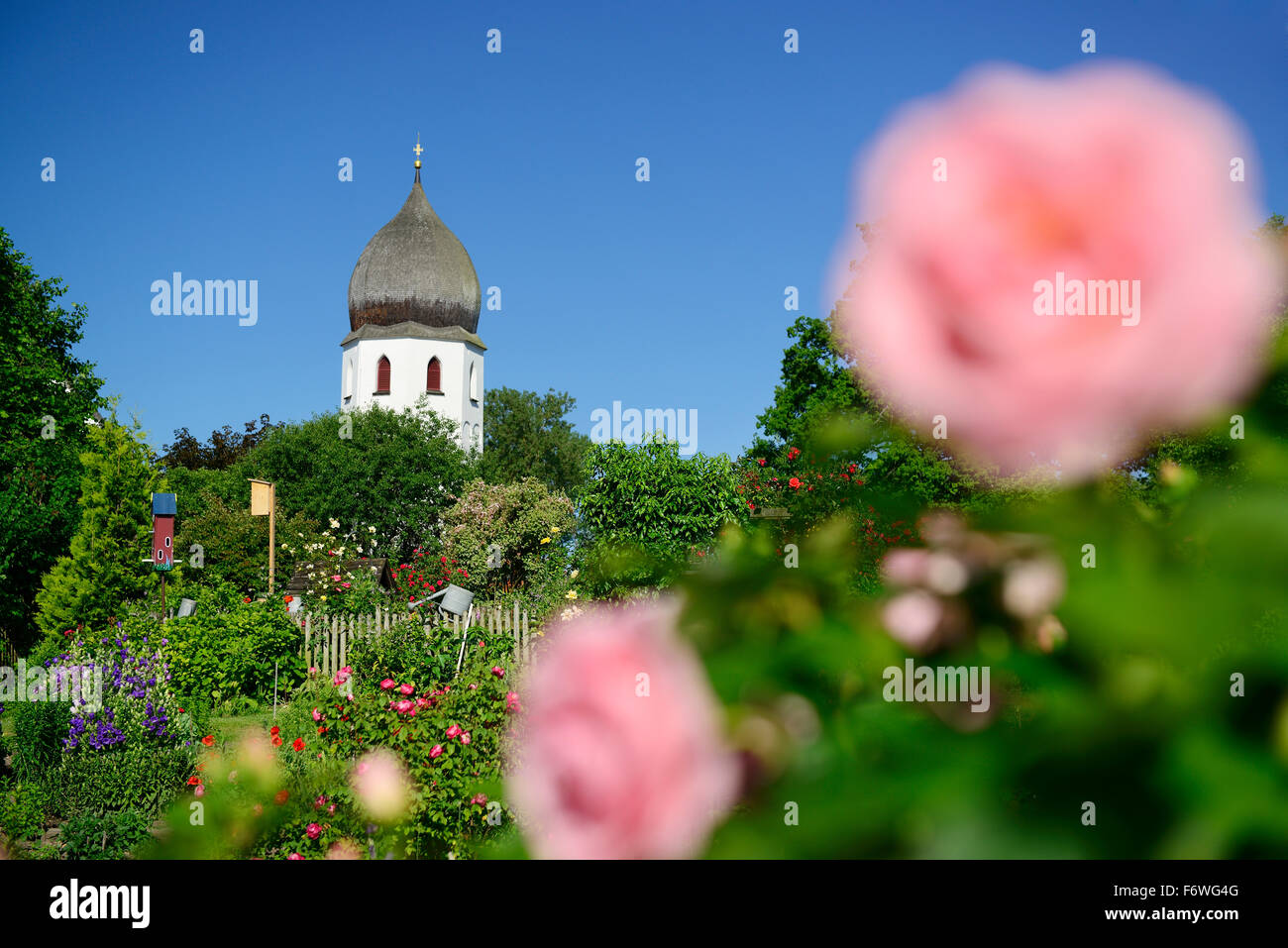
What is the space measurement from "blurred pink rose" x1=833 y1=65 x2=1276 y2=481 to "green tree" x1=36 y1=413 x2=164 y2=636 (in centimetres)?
2169

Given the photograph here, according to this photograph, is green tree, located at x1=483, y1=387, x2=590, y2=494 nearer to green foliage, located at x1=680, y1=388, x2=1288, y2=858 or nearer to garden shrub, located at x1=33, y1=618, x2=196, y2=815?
garden shrub, located at x1=33, y1=618, x2=196, y2=815

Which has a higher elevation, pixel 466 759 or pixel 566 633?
pixel 566 633

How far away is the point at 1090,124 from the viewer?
14.4 inches

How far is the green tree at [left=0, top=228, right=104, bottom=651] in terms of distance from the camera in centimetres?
1680

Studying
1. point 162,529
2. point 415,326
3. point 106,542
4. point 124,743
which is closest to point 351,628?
point 162,529

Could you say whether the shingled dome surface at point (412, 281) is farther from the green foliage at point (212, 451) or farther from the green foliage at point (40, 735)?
the green foliage at point (40, 735)

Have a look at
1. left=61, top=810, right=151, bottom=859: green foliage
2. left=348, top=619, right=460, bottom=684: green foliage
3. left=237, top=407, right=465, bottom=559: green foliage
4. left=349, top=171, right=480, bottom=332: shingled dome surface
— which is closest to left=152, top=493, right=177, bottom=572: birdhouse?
left=348, top=619, right=460, bottom=684: green foliage

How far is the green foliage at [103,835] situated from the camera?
5.79m

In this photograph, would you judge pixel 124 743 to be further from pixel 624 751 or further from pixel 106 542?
pixel 106 542

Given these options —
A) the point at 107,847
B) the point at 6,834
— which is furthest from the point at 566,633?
the point at 6,834
